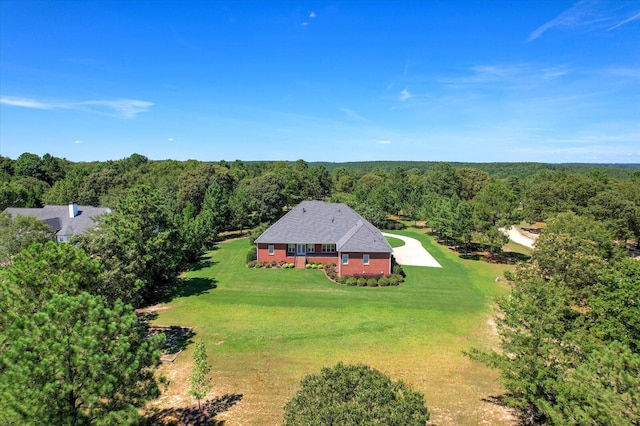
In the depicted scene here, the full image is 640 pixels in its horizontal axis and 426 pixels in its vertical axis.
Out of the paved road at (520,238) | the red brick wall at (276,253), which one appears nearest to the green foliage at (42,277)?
the red brick wall at (276,253)

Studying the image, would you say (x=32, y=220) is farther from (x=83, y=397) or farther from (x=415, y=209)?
(x=415, y=209)

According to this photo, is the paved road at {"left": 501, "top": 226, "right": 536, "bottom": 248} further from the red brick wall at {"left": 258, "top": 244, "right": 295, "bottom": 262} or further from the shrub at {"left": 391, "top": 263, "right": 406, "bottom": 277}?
the red brick wall at {"left": 258, "top": 244, "right": 295, "bottom": 262}

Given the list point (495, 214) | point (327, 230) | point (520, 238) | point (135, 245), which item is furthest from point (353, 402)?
point (520, 238)

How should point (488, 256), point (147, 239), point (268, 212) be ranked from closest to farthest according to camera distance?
1. point (147, 239)
2. point (488, 256)
3. point (268, 212)

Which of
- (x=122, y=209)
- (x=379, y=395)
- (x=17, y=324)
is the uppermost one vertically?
(x=122, y=209)

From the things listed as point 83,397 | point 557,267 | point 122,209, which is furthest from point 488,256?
point 83,397

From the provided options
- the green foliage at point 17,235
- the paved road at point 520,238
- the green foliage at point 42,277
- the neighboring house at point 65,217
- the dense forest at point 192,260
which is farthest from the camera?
the paved road at point 520,238

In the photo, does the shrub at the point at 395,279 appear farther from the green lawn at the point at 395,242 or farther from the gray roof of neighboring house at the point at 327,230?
the green lawn at the point at 395,242
